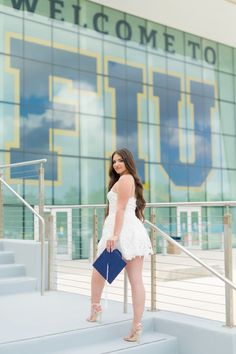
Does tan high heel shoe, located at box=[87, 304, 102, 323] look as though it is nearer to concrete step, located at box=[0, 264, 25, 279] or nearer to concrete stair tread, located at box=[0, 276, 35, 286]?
concrete stair tread, located at box=[0, 276, 35, 286]

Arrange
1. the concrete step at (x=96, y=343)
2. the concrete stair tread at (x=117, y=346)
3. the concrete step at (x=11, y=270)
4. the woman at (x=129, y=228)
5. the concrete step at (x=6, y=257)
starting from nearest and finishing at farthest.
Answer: the concrete step at (x=96, y=343) → the concrete stair tread at (x=117, y=346) → the woman at (x=129, y=228) → the concrete step at (x=11, y=270) → the concrete step at (x=6, y=257)

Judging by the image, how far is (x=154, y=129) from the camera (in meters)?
23.6

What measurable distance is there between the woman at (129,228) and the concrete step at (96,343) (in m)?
0.15

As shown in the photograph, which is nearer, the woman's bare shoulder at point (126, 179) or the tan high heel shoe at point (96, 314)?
Answer: the woman's bare shoulder at point (126, 179)

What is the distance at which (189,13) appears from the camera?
22812 mm

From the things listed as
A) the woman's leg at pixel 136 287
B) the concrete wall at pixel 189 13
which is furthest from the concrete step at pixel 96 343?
the concrete wall at pixel 189 13

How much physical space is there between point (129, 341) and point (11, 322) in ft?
3.72

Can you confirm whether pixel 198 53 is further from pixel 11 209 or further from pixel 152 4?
pixel 11 209

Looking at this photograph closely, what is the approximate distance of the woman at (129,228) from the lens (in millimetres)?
4453

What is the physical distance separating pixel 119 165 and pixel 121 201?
0.36m

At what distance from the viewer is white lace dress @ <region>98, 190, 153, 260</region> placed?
445 cm

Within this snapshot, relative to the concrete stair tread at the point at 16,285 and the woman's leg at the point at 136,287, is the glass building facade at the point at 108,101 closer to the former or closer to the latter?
the concrete stair tread at the point at 16,285

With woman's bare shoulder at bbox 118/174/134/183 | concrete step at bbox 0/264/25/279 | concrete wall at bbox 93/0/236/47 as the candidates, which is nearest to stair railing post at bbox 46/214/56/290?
concrete step at bbox 0/264/25/279

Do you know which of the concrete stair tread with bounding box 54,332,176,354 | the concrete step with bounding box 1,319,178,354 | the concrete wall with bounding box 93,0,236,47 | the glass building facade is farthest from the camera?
the concrete wall with bounding box 93,0,236,47
